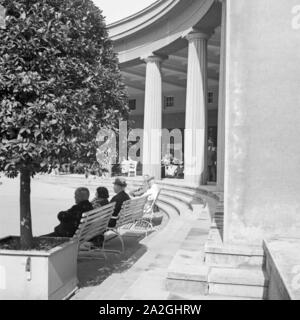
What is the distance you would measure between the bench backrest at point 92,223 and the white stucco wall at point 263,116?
1.65 meters

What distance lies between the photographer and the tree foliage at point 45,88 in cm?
376

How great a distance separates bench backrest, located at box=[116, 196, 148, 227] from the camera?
6516 mm

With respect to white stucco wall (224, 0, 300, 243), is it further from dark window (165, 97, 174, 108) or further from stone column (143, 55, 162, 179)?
dark window (165, 97, 174, 108)

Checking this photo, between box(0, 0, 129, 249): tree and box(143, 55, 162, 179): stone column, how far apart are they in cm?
1293

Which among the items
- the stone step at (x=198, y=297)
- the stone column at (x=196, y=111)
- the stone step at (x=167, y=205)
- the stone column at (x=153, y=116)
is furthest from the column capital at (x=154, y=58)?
the stone step at (x=198, y=297)

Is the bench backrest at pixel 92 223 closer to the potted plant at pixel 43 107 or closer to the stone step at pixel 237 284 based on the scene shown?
the potted plant at pixel 43 107

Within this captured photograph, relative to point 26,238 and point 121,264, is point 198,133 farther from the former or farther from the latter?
point 26,238

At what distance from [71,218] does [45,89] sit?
223 centimetres

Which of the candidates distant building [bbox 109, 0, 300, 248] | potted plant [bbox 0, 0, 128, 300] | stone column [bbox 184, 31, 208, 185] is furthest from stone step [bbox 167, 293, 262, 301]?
stone column [bbox 184, 31, 208, 185]

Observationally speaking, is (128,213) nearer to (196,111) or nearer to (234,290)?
(234,290)

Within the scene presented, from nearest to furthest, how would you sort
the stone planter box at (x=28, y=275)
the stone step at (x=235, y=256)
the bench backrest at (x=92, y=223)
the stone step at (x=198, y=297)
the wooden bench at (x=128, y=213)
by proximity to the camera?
the stone planter box at (x=28, y=275) < the stone step at (x=198, y=297) < the stone step at (x=235, y=256) < the bench backrest at (x=92, y=223) < the wooden bench at (x=128, y=213)

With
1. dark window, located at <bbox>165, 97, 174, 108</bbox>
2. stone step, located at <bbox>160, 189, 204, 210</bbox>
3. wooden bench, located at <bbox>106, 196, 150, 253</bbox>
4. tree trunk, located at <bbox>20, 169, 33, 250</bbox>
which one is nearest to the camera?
tree trunk, located at <bbox>20, 169, 33, 250</bbox>

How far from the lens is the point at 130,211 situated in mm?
6895

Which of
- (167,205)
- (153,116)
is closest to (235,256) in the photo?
(167,205)
